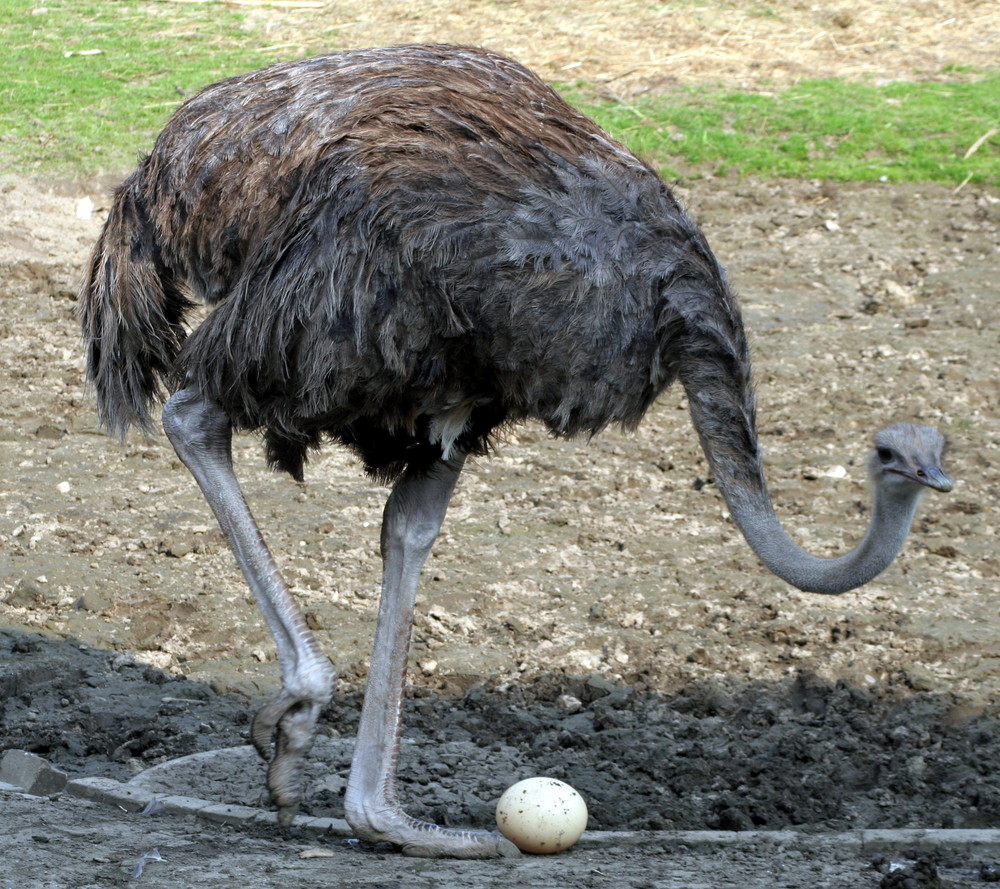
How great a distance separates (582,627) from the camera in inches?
184

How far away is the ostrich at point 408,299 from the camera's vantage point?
3.18m

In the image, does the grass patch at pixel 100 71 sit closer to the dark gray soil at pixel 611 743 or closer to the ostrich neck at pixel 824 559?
the dark gray soil at pixel 611 743

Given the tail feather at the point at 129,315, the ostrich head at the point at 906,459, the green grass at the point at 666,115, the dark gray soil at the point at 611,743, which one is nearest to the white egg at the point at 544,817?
the dark gray soil at the point at 611,743

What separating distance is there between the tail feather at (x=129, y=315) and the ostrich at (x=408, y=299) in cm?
1

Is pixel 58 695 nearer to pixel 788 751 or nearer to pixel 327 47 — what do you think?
pixel 788 751

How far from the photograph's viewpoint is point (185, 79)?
32.9 feet

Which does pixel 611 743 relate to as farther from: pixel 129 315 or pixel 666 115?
pixel 666 115

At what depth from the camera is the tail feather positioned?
3643mm

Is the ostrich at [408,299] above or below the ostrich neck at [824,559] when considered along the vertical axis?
above

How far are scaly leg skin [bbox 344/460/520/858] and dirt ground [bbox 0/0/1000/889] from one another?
0.10 meters

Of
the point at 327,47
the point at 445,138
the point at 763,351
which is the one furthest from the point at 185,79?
the point at 445,138

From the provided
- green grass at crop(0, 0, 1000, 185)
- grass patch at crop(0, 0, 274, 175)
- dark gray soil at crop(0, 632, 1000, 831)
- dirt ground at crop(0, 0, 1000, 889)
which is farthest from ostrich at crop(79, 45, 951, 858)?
grass patch at crop(0, 0, 274, 175)

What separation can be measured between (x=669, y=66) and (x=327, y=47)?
2.35 m

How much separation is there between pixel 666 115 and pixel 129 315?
6.40 meters
